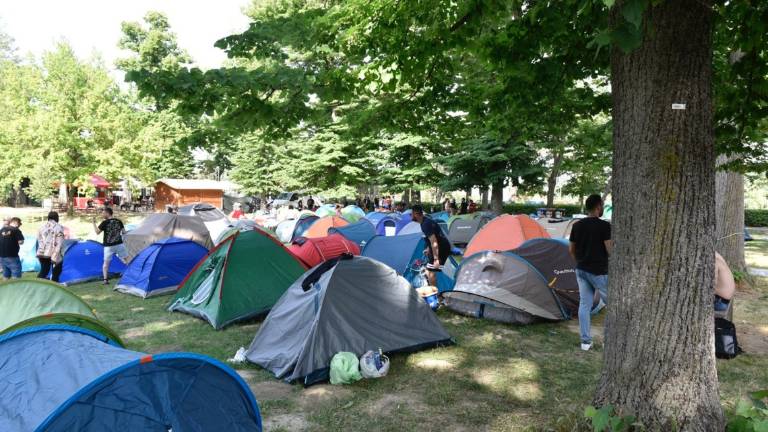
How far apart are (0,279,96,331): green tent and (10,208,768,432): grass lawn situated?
5.04 feet

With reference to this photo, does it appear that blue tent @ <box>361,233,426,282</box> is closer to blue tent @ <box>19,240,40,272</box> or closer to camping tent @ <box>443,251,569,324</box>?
camping tent @ <box>443,251,569,324</box>

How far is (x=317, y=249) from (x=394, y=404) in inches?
190

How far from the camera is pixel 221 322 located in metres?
7.04

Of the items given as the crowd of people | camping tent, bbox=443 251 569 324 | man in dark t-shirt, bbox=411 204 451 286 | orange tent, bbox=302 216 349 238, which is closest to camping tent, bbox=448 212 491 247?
orange tent, bbox=302 216 349 238

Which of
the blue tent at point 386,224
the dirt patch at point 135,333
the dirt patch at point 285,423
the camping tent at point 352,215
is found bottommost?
the dirt patch at point 285,423

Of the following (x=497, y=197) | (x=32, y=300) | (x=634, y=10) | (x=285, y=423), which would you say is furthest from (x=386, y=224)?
(x=634, y=10)

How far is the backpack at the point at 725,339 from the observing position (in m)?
5.41

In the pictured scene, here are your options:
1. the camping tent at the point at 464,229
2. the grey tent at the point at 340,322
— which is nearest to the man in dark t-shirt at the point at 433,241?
the grey tent at the point at 340,322

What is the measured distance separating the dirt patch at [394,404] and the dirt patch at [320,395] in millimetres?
333

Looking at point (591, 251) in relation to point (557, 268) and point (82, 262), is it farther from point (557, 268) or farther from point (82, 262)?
point (82, 262)

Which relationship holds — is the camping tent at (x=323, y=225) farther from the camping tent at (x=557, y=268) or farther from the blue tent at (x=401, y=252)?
the camping tent at (x=557, y=268)

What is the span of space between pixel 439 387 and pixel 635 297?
7.26 feet

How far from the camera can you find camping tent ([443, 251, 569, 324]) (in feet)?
23.0

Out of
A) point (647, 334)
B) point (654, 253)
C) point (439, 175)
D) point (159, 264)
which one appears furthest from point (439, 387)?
point (439, 175)
